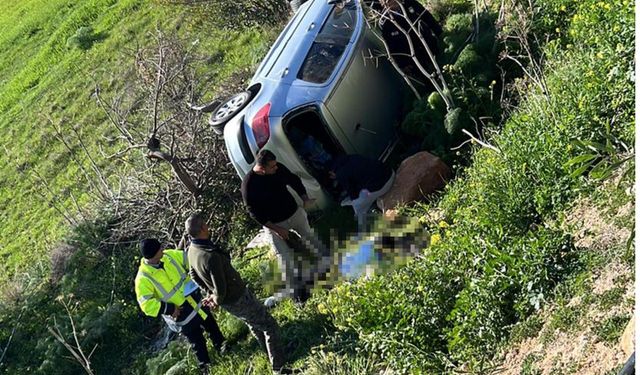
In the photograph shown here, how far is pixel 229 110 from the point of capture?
8734 millimetres

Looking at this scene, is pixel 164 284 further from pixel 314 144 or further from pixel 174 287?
pixel 314 144

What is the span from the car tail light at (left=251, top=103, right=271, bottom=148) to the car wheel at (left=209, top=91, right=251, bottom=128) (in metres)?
0.40

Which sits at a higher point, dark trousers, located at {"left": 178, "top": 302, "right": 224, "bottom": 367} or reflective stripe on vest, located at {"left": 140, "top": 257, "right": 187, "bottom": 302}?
reflective stripe on vest, located at {"left": 140, "top": 257, "right": 187, "bottom": 302}

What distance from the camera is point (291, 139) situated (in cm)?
838

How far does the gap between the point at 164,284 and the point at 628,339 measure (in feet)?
16.4

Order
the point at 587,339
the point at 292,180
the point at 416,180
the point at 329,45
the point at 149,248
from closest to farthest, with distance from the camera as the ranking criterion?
the point at 587,339 → the point at 149,248 → the point at 292,180 → the point at 416,180 → the point at 329,45

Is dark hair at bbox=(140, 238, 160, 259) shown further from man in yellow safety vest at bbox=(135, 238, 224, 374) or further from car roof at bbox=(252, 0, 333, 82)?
car roof at bbox=(252, 0, 333, 82)

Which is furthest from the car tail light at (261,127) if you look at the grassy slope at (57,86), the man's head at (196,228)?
the grassy slope at (57,86)

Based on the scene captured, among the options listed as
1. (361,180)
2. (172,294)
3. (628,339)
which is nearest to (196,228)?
(172,294)

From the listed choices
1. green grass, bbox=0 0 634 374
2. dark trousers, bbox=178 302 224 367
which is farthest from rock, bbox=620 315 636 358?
dark trousers, bbox=178 302 224 367

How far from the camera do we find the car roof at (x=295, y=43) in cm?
892

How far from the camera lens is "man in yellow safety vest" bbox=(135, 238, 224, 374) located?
307 inches

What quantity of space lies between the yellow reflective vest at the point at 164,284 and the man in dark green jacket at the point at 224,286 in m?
0.90

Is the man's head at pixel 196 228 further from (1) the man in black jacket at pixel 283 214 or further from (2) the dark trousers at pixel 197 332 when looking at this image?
(2) the dark trousers at pixel 197 332
